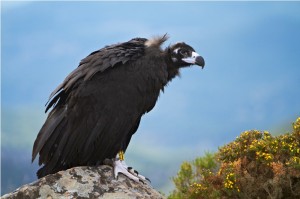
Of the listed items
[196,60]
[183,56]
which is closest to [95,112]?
[183,56]

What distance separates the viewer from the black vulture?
7477 mm

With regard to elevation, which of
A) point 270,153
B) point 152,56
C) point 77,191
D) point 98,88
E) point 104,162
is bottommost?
point 77,191

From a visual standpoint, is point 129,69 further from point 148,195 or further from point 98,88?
point 148,195

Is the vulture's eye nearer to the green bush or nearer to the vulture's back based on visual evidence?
the vulture's back

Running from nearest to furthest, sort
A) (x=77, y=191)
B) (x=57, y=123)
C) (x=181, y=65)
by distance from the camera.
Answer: (x=77, y=191)
(x=57, y=123)
(x=181, y=65)

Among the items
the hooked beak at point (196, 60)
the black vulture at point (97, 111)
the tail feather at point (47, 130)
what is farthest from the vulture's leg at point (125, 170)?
the hooked beak at point (196, 60)

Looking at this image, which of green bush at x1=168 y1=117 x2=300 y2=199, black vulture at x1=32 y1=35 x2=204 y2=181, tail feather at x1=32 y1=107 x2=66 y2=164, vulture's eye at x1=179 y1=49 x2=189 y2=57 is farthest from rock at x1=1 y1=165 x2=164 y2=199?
green bush at x1=168 y1=117 x2=300 y2=199

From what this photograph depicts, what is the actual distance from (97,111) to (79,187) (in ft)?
3.87

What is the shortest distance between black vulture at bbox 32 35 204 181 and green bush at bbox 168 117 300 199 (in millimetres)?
4996

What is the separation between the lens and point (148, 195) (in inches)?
283

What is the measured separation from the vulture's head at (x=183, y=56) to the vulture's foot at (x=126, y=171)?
2023mm

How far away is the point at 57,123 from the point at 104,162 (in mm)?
863

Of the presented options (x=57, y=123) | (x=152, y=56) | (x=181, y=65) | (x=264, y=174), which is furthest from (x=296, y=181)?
(x=57, y=123)

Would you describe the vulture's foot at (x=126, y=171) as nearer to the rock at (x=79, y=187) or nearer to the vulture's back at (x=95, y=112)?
the rock at (x=79, y=187)
